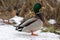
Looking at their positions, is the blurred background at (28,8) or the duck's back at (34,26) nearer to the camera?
the duck's back at (34,26)

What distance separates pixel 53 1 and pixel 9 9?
1.76 metres

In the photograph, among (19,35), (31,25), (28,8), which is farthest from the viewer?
(28,8)

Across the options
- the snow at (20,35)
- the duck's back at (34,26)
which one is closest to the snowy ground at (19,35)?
the snow at (20,35)

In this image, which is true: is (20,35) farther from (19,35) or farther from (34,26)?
(34,26)

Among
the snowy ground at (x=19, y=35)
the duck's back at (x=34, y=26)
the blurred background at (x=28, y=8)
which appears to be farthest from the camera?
the blurred background at (x=28, y=8)

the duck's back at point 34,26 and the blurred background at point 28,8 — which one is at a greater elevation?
the blurred background at point 28,8

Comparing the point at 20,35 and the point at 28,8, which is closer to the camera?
the point at 20,35

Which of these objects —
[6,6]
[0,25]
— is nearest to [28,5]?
[6,6]

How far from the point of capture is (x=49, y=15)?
916 centimetres

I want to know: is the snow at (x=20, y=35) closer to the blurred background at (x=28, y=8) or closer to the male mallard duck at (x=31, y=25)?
the male mallard duck at (x=31, y=25)

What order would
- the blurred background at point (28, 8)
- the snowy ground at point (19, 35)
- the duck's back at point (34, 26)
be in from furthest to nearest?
the blurred background at point (28, 8), the duck's back at point (34, 26), the snowy ground at point (19, 35)

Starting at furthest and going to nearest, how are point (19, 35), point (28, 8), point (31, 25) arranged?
point (28, 8) → point (19, 35) → point (31, 25)

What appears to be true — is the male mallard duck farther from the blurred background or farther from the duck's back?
the blurred background

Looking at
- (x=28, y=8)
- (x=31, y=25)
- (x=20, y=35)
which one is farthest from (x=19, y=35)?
(x=28, y=8)
